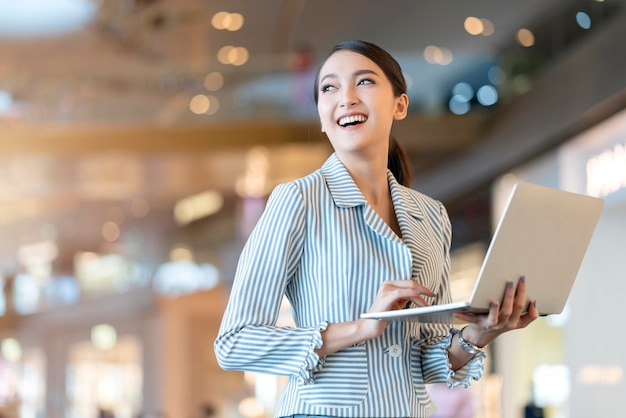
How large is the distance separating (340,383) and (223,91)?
8632 millimetres

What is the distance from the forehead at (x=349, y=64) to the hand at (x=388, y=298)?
35cm

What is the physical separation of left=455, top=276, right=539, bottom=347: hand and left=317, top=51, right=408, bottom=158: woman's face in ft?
1.05

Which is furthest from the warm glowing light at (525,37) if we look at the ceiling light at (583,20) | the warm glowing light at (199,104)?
the warm glowing light at (199,104)

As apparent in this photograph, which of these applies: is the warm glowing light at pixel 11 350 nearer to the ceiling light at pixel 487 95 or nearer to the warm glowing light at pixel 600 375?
the ceiling light at pixel 487 95

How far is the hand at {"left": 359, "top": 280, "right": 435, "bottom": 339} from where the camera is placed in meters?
1.40

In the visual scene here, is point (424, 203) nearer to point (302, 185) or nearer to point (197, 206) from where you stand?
point (302, 185)

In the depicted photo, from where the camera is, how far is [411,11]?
8.57m

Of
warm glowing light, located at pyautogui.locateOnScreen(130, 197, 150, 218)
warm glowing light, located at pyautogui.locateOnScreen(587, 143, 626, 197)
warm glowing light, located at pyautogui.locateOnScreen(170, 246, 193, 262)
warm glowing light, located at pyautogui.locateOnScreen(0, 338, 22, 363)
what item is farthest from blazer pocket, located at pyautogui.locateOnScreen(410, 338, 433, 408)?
warm glowing light, located at pyautogui.locateOnScreen(0, 338, 22, 363)

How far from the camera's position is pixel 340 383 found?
4.80ft

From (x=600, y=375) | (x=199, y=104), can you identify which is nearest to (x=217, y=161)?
(x=199, y=104)

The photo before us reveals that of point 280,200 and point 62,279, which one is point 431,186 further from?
point 280,200

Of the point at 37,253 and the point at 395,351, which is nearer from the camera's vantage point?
the point at 395,351

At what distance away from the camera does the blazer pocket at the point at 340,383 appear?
57.2 inches

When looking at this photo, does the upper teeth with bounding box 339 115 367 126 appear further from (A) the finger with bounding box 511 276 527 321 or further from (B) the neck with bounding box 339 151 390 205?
(A) the finger with bounding box 511 276 527 321
